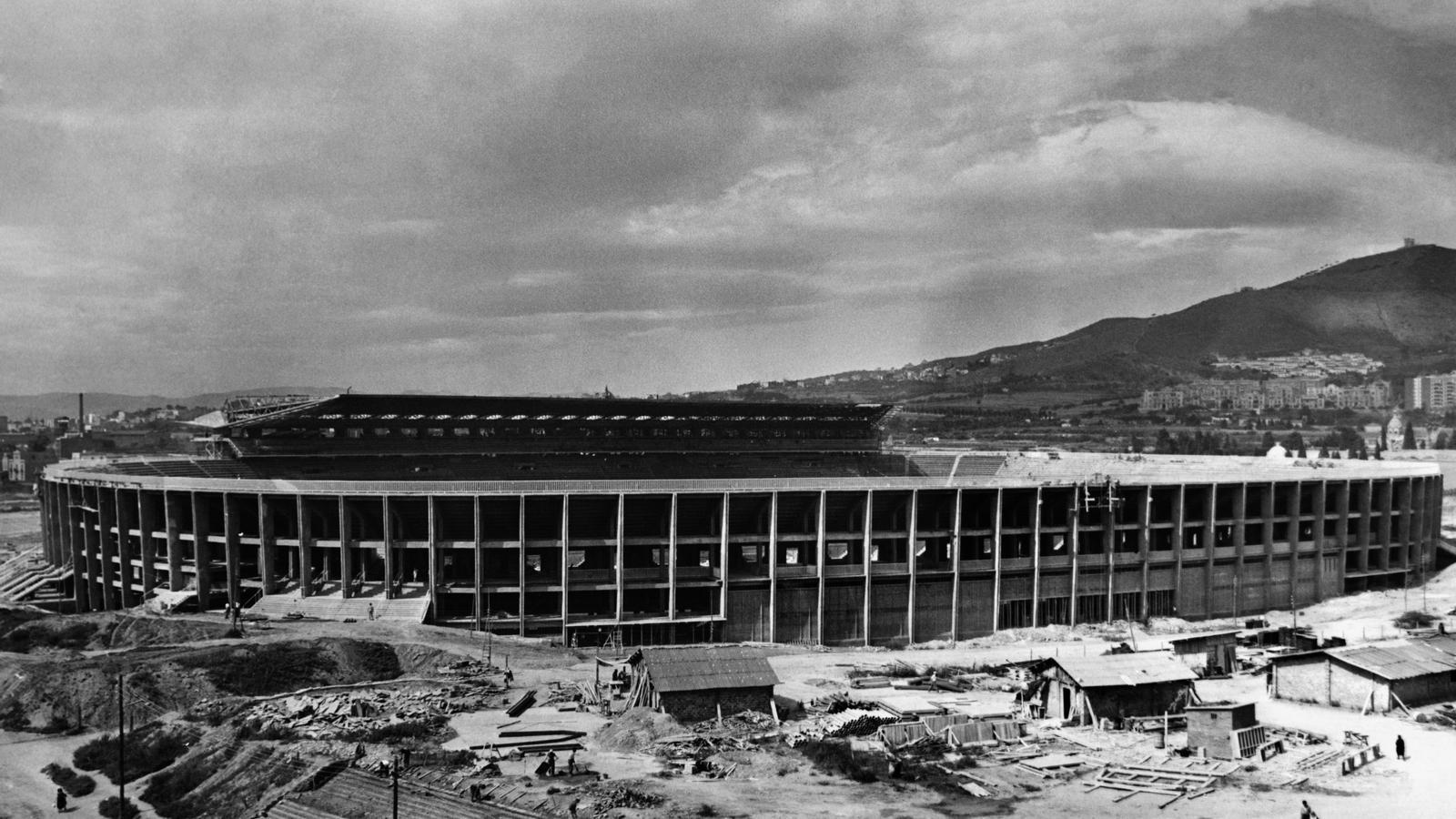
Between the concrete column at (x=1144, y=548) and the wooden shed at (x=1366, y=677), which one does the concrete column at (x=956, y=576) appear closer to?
the concrete column at (x=1144, y=548)

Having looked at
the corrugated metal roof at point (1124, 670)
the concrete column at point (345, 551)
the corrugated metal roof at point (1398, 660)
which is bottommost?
the corrugated metal roof at point (1398, 660)

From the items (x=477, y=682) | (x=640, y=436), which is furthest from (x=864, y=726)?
(x=640, y=436)

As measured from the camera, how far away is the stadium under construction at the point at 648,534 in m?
72.8

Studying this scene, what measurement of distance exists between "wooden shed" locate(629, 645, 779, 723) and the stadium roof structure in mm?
49257

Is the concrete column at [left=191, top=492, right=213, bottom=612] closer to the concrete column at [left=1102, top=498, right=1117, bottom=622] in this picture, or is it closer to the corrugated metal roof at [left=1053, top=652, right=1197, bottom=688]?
the corrugated metal roof at [left=1053, top=652, right=1197, bottom=688]

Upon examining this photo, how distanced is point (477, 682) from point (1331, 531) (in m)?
75.2

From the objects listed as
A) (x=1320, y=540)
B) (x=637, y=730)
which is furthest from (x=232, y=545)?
(x=1320, y=540)

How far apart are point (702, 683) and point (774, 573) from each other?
25501 mm

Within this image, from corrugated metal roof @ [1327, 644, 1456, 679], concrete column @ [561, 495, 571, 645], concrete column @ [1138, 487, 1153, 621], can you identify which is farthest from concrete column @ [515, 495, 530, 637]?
corrugated metal roof @ [1327, 644, 1456, 679]

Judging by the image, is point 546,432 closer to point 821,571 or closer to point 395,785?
point 821,571

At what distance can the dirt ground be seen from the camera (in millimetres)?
39156

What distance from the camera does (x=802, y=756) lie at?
44.3 metres

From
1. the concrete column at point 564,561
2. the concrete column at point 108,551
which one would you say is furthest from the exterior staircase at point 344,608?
the concrete column at point 108,551

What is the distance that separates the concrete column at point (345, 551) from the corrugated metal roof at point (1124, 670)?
43.9 m
